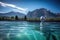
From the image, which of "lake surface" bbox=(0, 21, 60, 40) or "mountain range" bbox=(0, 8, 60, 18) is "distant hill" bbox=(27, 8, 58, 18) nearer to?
"mountain range" bbox=(0, 8, 60, 18)

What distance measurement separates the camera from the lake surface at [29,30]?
7.78 ft

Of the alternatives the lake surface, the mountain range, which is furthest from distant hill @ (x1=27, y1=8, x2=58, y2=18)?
the lake surface

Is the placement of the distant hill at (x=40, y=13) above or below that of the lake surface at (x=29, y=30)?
above

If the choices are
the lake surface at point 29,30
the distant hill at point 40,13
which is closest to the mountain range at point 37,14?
the distant hill at point 40,13

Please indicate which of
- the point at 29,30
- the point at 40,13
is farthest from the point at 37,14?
the point at 29,30

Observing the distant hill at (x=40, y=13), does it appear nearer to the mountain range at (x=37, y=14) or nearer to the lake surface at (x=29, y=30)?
the mountain range at (x=37, y=14)

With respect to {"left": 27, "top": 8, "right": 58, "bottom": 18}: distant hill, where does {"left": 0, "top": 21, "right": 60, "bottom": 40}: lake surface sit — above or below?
below

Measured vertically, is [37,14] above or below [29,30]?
above

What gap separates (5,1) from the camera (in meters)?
2.58

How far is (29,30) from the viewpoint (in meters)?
2.44

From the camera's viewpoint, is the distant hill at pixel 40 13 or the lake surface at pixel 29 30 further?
the distant hill at pixel 40 13

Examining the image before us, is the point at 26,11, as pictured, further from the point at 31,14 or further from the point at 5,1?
the point at 5,1

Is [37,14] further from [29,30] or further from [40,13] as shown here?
[29,30]

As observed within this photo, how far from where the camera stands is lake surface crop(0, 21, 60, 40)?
2371 mm
